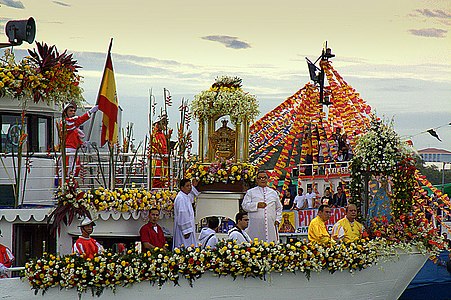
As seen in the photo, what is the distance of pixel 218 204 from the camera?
14.5 m

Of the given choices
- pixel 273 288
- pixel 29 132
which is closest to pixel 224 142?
pixel 273 288

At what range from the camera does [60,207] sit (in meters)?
13.2

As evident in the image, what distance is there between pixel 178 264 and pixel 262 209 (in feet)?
6.85

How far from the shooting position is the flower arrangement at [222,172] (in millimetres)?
14438

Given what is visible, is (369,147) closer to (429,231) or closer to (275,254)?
(429,231)

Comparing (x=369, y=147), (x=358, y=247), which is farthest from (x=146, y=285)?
(x=369, y=147)

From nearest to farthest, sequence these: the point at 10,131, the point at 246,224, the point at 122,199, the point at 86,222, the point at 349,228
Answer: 1. the point at 86,222
2. the point at 246,224
3. the point at 122,199
4. the point at 10,131
5. the point at 349,228

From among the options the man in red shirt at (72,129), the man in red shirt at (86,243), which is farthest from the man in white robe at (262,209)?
the man in red shirt at (72,129)

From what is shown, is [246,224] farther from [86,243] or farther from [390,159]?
[390,159]

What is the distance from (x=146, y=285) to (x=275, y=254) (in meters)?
2.03

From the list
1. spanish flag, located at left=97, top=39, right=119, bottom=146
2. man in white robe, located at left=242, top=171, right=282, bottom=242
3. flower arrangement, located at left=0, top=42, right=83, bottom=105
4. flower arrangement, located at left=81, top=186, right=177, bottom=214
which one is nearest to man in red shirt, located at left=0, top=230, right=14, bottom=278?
flower arrangement, located at left=81, top=186, right=177, bottom=214

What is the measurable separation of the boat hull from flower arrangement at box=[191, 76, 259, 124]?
320 centimetres

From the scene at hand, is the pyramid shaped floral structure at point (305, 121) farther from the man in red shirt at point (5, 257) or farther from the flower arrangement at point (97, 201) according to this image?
the man in red shirt at point (5, 257)

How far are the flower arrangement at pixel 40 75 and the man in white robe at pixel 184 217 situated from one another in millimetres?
2565
